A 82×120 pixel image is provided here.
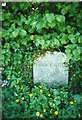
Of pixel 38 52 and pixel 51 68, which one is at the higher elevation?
pixel 38 52

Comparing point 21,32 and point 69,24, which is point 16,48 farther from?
point 69,24

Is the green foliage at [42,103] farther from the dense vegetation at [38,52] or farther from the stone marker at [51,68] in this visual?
the stone marker at [51,68]

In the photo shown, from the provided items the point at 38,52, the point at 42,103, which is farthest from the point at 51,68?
the point at 42,103

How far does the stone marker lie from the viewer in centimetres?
359

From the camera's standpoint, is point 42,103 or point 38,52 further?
point 38,52

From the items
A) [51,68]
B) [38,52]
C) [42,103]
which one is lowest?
[42,103]

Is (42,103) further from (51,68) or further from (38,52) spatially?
(38,52)

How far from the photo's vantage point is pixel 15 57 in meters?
3.72

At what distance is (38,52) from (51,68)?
289mm

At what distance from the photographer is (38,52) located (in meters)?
3.66

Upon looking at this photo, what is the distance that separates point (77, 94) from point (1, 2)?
1.59 m

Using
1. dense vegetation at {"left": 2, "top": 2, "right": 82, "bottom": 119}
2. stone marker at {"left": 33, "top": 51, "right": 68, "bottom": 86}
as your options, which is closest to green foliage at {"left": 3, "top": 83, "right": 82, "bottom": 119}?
dense vegetation at {"left": 2, "top": 2, "right": 82, "bottom": 119}

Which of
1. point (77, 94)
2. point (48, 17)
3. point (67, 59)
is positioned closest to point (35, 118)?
point (77, 94)

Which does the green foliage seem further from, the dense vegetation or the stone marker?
the stone marker
